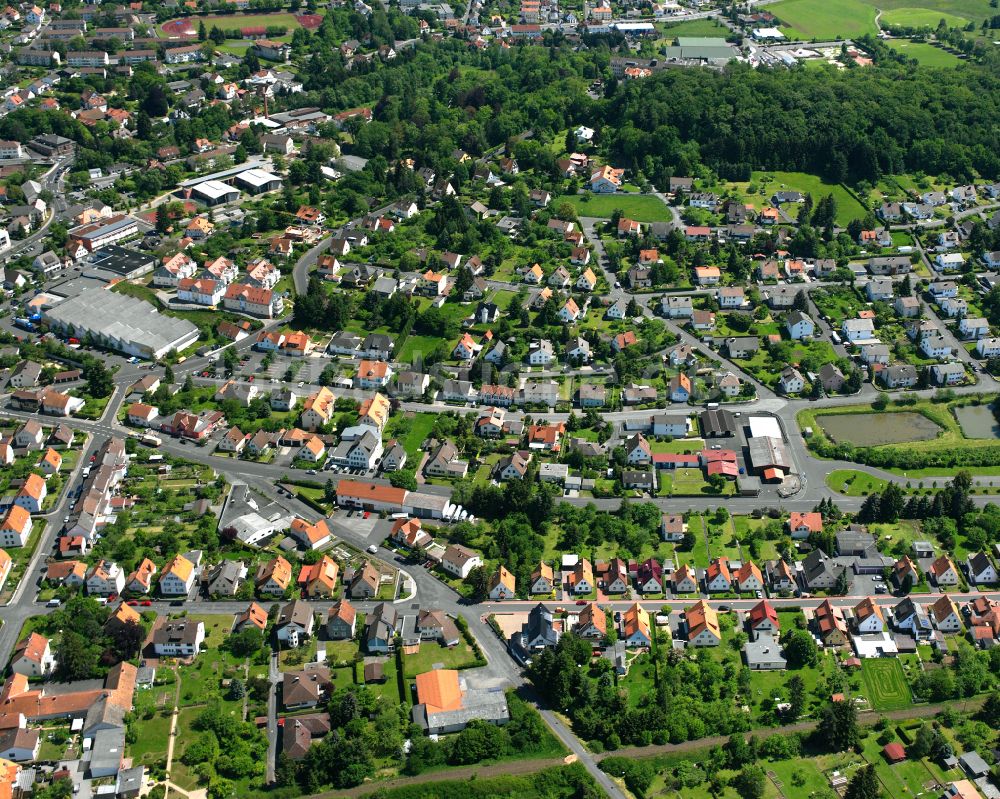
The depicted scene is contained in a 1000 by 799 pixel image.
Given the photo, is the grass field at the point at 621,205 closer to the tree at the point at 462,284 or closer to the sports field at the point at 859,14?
the tree at the point at 462,284

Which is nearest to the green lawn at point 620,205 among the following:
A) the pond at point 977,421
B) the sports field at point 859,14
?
the pond at point 977,421

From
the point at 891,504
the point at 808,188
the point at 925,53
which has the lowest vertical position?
the point at 808,188

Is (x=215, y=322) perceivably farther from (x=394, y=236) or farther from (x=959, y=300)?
(x=959, y=300)

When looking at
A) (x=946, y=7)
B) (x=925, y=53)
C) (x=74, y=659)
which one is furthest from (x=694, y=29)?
(x=74, y=659)

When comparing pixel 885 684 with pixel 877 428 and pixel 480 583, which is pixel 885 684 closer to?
pixel 480 583

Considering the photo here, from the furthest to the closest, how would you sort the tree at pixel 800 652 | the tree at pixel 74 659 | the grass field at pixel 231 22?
1. the grass field at pixel 231 22
2. the tree at pixel 800 652
3. the tree at pixel 74 659

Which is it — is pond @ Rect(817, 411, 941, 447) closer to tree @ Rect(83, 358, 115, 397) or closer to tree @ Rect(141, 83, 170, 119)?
tree @ Rect(83, 358, 115, 397)

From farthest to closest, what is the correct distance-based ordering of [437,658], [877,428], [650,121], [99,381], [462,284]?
[650,121] < [462,284] < [99,381] < [877,428] < [437,658]

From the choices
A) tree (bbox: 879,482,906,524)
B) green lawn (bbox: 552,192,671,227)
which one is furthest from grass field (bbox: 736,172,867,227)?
tree (bbox: 879,482,906,524)
